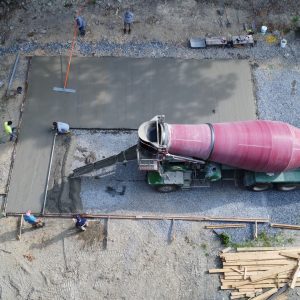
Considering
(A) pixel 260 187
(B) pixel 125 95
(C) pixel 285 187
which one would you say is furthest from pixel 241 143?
(B) pixel 125 95

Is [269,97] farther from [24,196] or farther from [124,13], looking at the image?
[24,196]

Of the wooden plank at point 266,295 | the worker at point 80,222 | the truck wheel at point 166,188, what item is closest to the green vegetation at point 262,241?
the wooden plank at point 266,295

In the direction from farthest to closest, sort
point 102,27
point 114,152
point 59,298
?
point 102,27 < point 114,152 < point 59,298

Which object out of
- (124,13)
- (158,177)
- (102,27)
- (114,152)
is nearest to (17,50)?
(102,27)

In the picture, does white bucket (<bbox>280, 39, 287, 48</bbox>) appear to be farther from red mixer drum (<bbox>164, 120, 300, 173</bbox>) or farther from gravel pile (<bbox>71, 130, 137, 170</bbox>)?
gravel pile (<bbox>71, 130, 137, 170</bbox>)

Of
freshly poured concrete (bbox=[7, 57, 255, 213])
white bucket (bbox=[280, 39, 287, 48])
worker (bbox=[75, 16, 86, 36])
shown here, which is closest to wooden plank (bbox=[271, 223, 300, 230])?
freshly poured concrete (bbox=[7, 57, 255, 213])

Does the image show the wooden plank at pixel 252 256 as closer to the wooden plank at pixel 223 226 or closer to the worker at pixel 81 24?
the wooden plank at pixel 223 226

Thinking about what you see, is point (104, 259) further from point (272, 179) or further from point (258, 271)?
A: point (272, 179)
